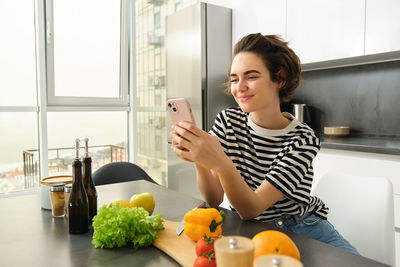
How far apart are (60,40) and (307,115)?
8.27 feet

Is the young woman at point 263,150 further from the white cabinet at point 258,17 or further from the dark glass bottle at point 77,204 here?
the white cabinet at point 258,17

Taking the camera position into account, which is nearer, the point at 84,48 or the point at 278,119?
the point at 278,119

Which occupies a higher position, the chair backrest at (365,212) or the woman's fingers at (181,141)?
the woman's fingers at (181,141)

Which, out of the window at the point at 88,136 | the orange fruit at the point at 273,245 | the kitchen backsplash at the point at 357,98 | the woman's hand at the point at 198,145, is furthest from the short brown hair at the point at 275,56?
the window at the point at 88,136

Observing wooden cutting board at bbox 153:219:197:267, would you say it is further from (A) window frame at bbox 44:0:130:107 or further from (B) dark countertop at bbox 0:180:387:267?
(A) window frame at bbox 44:0:130:107

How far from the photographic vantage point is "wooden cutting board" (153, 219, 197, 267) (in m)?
0.77

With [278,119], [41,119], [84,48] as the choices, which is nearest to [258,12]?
[84,48]

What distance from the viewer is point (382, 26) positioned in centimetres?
219

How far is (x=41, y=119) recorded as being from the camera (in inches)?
125

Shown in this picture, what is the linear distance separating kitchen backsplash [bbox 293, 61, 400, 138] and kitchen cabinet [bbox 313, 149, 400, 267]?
0.59 meters

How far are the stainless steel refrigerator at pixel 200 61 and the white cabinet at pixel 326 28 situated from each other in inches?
29.8

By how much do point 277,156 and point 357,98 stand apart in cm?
189

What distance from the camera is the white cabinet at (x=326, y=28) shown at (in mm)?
2346

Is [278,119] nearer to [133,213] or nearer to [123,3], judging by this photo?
[133,213]
